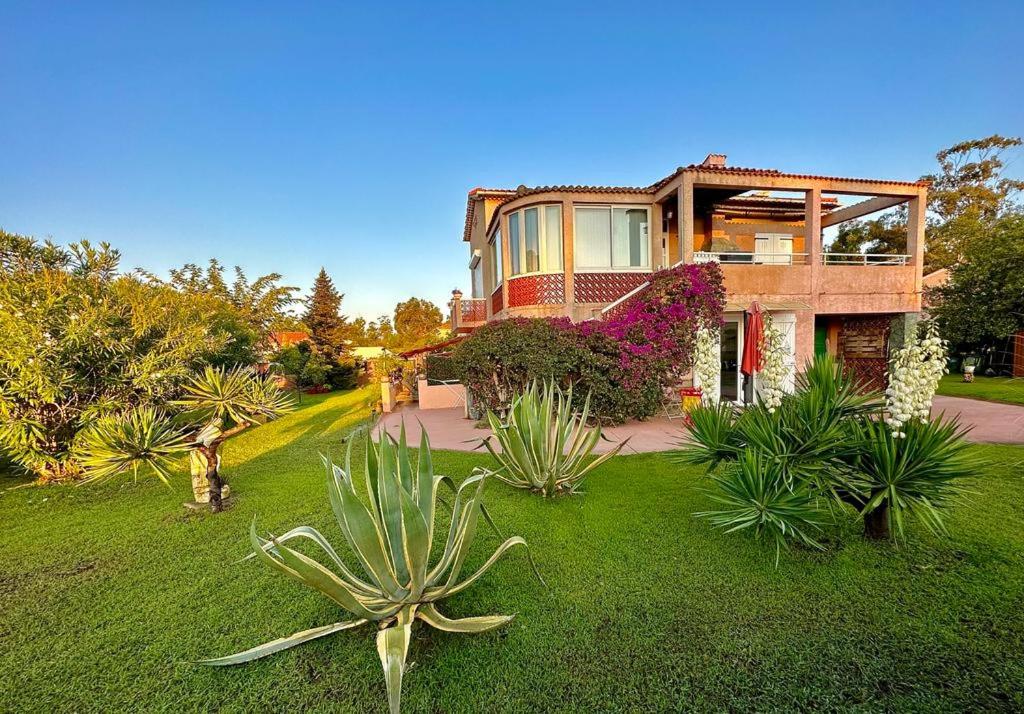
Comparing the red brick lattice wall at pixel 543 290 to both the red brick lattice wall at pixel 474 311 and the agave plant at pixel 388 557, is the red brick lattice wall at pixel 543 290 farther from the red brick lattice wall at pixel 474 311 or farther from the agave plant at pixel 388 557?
the agave plant at pixel 388 557

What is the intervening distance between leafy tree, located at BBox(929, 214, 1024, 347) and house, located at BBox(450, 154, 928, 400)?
6.05 metres

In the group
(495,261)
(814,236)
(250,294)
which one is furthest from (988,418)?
(250,294)

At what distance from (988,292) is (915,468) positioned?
22.3 meters

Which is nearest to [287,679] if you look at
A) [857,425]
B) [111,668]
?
[111,668]

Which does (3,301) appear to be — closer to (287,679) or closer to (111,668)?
(111,668)

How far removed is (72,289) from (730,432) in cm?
966

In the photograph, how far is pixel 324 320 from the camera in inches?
1210

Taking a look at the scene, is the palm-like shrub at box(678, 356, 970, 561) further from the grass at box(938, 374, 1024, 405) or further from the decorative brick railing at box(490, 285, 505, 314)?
the grass at box(938, 374, 1024, 405)

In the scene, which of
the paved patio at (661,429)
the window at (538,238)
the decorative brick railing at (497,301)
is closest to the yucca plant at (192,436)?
the paved patio at (661,429)

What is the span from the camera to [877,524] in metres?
4.11

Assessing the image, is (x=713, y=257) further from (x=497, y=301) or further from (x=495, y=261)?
(x=495, y=261)

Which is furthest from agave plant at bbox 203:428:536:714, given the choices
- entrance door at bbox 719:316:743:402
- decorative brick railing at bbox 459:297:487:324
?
decorative brick railing at bbox 459:297:487:324

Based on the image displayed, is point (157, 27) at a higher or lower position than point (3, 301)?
higher

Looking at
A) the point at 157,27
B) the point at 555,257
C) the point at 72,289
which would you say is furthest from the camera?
the point at 555,257
